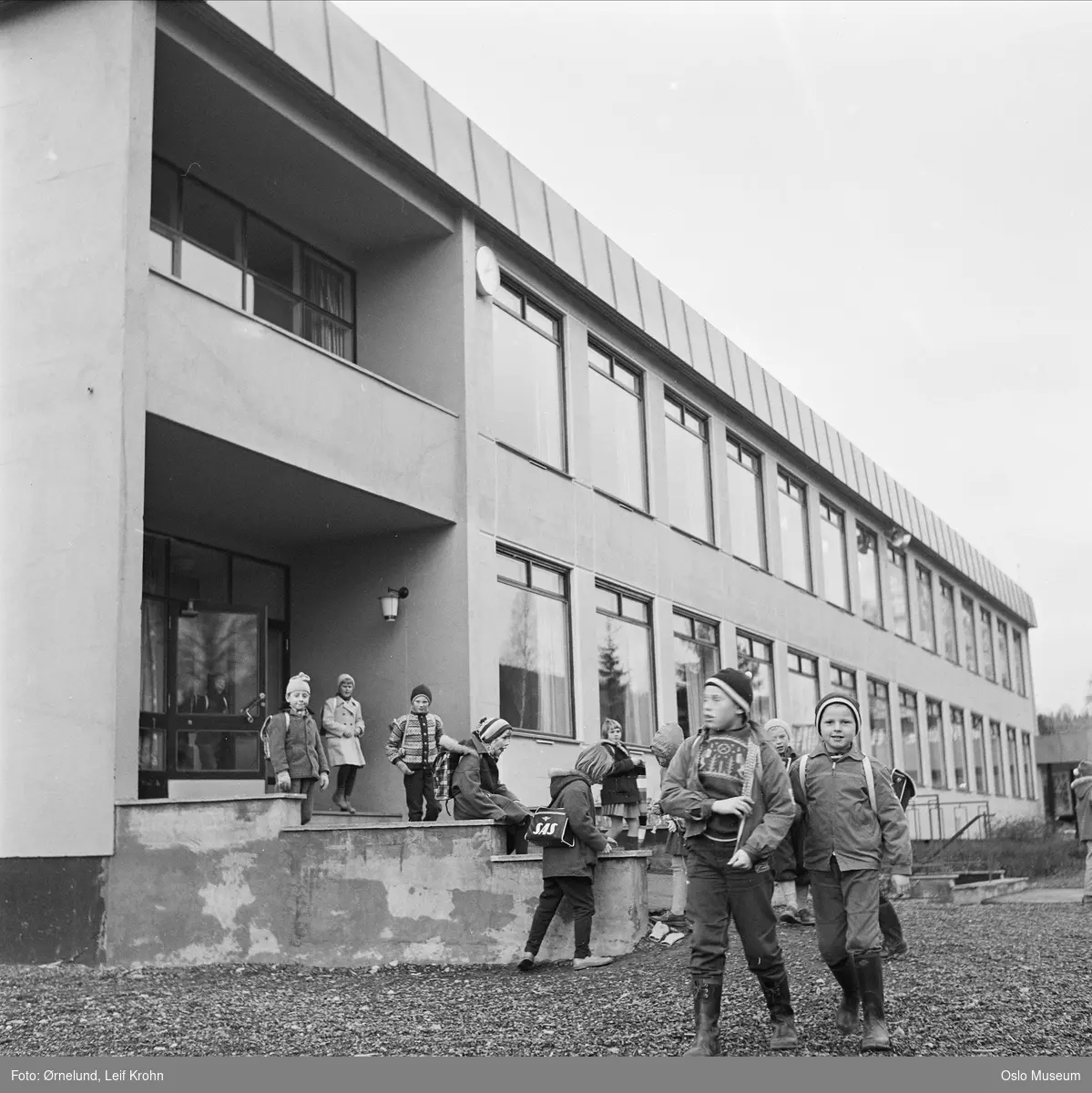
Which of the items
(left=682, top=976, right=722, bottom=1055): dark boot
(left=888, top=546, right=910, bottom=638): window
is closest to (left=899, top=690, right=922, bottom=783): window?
(left=888, top=546, right=910, bottom=638): window

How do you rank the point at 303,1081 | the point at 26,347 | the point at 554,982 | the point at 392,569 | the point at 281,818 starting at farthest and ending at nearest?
1. the point at 392,569
2. the point at 26,347
3. the point at 281,818
4. the point at 554,982
5. the point at 303,1081

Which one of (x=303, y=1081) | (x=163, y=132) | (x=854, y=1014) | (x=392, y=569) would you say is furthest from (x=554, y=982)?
(x=163, y=132)

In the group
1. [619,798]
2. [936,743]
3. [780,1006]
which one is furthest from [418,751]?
[936,743]

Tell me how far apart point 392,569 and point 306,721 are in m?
4.71

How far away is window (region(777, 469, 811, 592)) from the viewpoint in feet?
97.5

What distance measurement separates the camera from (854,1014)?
773 centimetres

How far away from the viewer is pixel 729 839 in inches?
298

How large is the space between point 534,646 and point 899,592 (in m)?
20.2

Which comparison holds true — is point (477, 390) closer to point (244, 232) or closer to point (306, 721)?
point (244, 232)

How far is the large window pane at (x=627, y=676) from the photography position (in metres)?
21.5

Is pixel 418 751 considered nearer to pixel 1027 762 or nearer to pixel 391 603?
pixel 391 603

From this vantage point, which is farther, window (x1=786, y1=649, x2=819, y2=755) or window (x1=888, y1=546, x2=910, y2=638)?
window (x1=888, y1=546, x2=910, y2=638)

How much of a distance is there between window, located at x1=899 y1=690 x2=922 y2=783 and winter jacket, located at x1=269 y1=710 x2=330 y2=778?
2449 cm

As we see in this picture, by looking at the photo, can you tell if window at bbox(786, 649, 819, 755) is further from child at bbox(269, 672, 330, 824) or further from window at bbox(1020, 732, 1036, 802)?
window at bbox(1020, 732, 1036, 802)
